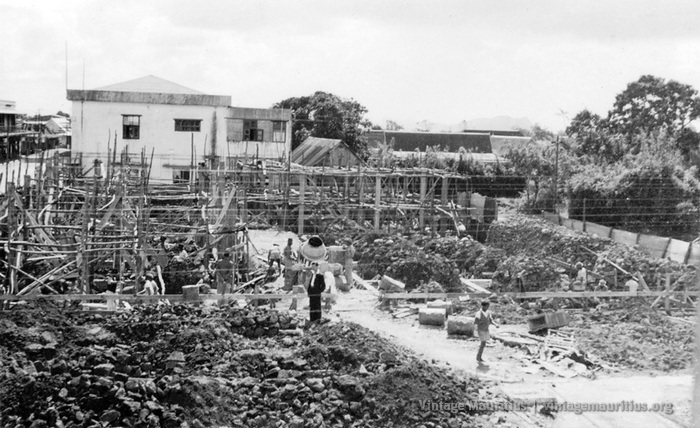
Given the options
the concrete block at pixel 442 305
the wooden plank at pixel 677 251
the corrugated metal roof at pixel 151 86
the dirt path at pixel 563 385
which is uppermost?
the corrugated metal roof at pixel 151 86

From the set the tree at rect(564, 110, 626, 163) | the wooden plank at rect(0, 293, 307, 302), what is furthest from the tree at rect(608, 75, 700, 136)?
the wooden plank at rect(0, 293, 307, 302)

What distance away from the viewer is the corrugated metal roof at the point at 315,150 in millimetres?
34062

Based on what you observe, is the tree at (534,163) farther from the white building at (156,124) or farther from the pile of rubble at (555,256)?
the white building at (156,124)

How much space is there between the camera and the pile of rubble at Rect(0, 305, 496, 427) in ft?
28.9

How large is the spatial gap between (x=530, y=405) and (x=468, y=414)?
2.71 feet

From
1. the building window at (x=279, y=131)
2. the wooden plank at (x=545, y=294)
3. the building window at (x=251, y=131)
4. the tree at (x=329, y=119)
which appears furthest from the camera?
the tree at (x=329, y=119)

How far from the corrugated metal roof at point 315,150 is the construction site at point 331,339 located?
546 inches

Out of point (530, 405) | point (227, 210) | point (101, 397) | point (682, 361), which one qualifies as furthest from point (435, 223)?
point (101, 397)

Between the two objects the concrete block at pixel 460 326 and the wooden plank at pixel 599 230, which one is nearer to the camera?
the concrete block at pixel 460 326

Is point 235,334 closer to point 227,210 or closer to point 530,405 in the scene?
point 530,405

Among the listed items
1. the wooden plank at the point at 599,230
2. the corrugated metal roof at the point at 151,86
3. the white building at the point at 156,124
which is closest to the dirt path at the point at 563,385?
the wooden plank at the point at 599,230

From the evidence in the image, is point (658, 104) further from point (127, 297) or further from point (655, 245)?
point (127, 297)

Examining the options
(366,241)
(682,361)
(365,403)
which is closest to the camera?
(365,403)

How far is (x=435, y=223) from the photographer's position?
2470 cm
